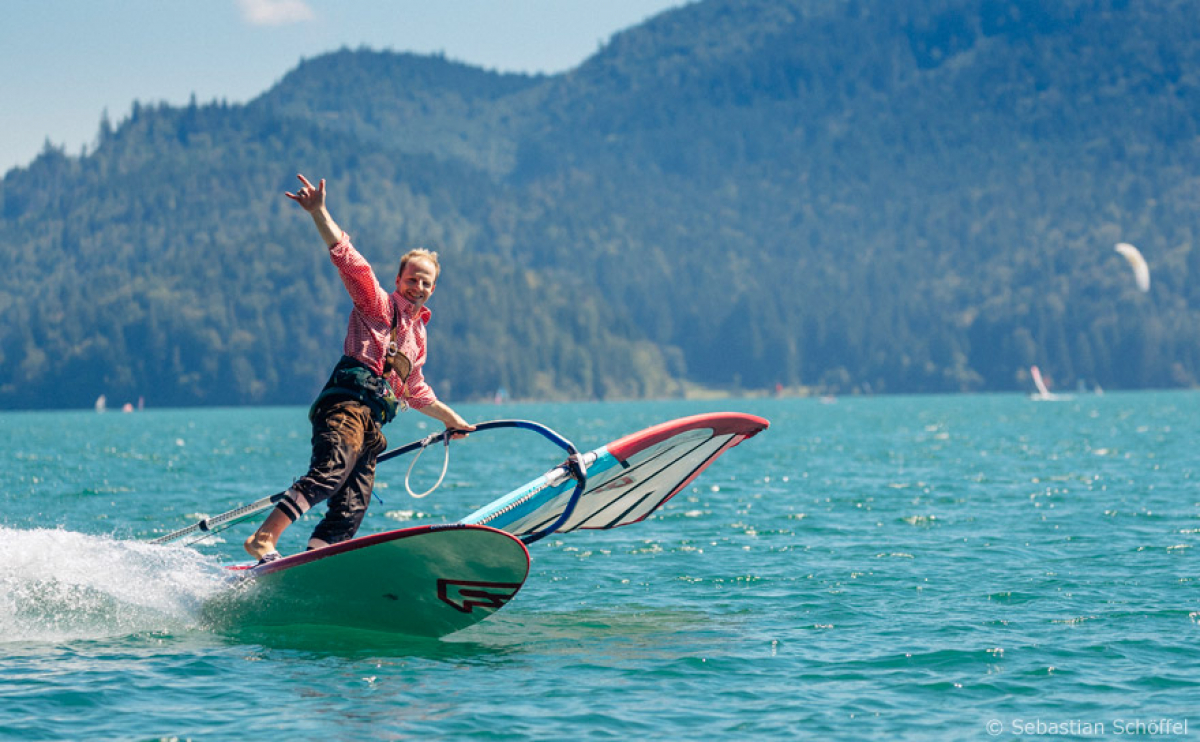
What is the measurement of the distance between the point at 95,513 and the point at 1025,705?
21.0 metres

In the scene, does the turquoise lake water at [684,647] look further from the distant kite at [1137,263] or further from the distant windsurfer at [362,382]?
the distant kite at [1137,263]

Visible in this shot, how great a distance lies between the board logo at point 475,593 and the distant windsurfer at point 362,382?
1222mm

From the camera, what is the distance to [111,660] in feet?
39.5

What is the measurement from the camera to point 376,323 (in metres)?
11.6

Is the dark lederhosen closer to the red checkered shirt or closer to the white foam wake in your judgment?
the red checkered shirt

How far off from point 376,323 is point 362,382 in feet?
1.68

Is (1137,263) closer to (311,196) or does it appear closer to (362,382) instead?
(362,382)

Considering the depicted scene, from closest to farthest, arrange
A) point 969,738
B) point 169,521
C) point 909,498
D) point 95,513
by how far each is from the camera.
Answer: point 969,738
point 169,521
point 95,513
point 909,498

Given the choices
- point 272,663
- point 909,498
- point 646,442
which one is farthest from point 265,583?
point 909,498

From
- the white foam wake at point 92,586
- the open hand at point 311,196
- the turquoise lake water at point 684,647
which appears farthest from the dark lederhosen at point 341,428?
the white foam wake at point 92,586

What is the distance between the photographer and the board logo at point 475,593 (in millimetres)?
12055

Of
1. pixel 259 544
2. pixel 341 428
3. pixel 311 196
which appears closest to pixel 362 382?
pixel 341 428

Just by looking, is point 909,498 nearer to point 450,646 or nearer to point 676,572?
point 676,572

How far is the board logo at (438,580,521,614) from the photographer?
1205cm
